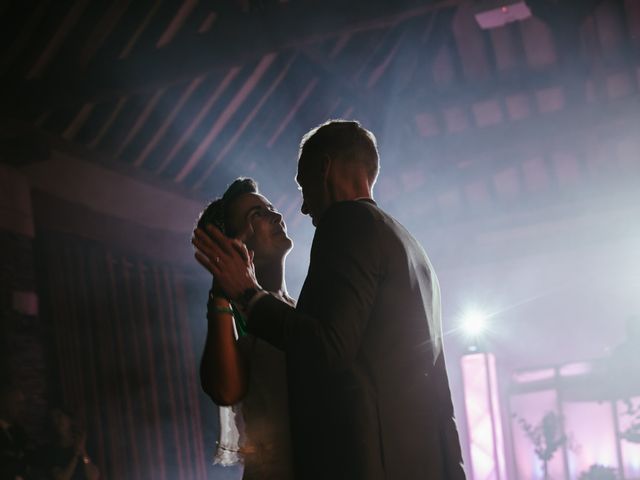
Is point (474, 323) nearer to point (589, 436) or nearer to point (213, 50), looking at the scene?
point (589, 436)

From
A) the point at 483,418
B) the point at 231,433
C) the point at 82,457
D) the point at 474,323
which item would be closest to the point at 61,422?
the point at 82,457

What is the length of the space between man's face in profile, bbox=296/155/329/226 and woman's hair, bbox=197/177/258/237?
18cm

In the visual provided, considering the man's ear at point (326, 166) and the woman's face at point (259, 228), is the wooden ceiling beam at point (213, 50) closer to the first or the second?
the woman's face at point (259, 228)

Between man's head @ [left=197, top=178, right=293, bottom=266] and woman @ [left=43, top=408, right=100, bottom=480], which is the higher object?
man's head @ [left=197, top=178, right=293, bottom=266]

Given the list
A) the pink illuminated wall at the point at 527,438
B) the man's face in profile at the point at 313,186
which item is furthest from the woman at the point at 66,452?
the pink illuminated wall at the point at 527,438

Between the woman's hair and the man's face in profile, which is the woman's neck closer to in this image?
the woman's hair

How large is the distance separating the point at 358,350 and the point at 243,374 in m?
0.30

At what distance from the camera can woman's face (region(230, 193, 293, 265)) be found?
1.92 metres

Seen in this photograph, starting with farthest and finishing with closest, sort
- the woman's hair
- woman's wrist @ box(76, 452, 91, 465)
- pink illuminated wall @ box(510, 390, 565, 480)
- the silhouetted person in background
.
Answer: pink illuminated wall @ box(510, 390, 565, 480)
woman's wrist @ box(76, 452, 91, 465)
the silhouetted person in background
the woman's hair

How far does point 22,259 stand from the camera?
5.18 m

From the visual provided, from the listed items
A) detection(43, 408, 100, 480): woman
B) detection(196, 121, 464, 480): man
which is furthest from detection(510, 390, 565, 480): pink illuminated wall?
detection(196, 121, 464, 480): man

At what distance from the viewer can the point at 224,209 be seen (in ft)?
6.09

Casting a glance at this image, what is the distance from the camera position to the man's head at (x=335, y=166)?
1625mm

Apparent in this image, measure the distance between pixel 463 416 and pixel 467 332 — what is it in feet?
3.15
